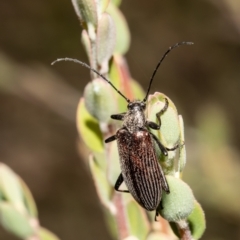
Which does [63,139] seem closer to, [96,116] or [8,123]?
[8,123]

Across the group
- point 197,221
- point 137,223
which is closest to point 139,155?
point 137,223

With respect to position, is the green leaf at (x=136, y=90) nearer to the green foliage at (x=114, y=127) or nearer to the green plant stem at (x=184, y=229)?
the green foliage at (x=114, y=127)

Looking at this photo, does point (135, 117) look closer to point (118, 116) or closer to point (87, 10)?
point (118, 116)

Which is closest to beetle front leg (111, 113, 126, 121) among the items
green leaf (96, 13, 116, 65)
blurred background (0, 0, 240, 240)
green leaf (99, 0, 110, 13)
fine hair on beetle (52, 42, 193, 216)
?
fine hair on beetle (52, 42, 193, 216)

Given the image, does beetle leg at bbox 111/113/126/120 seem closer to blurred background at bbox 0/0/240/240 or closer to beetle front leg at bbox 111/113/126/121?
beetle front leg at bbox 111/113/126/121

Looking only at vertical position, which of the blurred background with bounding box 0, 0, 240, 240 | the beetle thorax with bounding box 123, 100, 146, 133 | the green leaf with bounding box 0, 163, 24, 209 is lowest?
the green leaf with bounding box 0, 163, 24, 209

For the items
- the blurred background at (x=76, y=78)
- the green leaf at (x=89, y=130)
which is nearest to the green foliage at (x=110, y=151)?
the green leaf at (x=89, y=130)
